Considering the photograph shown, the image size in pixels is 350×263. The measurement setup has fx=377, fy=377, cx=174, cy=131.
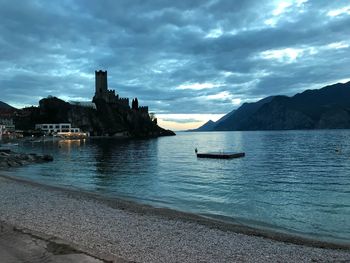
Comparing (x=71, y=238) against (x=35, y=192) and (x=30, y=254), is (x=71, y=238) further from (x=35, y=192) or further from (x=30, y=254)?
(x=35, y=192)

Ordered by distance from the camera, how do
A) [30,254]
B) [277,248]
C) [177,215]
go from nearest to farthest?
1. [30,254]
2. [277,248]
3. [177,215]

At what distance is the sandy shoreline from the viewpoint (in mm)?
13594

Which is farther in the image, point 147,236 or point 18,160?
point 18,160

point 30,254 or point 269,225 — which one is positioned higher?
point 30,254

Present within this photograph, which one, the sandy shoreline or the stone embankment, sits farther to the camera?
the stone embankment

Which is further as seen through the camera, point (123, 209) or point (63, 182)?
point (63, 182)

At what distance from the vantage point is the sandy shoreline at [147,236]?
13.6m

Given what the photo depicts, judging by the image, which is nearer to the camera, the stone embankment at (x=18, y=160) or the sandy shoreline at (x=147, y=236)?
the sandy shoreline at (x=147, y=236)

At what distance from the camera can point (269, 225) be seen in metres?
22.9

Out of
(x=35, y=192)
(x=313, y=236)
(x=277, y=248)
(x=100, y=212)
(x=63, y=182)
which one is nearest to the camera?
(x=277, y=248)

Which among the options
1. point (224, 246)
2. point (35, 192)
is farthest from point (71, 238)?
point (35, 192)

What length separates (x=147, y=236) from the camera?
1645 cm

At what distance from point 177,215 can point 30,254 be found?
1329 cm

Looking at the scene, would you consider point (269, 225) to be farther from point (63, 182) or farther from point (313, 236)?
point (63, 182)
